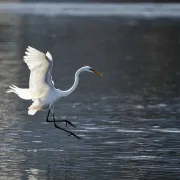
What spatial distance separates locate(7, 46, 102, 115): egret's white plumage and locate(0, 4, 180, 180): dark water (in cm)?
61

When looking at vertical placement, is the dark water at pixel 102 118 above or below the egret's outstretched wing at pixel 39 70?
below

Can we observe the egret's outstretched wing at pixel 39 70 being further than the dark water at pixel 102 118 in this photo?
Yes

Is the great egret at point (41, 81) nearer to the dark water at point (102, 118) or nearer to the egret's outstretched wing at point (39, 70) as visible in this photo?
the egret's outstretched wing at point (39, 70)

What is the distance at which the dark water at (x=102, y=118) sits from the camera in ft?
Answer: 41.0

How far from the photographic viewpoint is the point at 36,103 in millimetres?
15172

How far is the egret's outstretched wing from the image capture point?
14117 millimetres

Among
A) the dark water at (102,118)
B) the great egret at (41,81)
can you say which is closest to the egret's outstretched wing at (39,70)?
the great egret at (41,81)

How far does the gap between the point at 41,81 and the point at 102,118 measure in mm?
2654

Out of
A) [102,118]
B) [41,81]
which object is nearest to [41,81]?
[41,81]

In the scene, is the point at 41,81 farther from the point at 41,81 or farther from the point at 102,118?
the point at 102,118

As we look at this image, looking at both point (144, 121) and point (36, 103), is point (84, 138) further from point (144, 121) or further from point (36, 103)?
point (144, 121)

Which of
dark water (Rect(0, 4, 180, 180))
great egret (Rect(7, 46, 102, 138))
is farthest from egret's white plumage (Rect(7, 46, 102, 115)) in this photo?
dark water (Rect(0, 4, 180, 180))

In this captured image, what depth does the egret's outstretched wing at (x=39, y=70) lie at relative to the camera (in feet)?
46.3

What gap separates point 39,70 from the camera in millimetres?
14445
